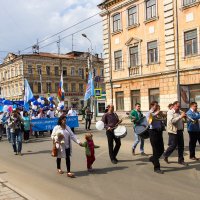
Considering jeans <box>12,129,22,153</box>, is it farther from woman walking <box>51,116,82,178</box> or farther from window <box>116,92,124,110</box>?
window <box>116,92,124,110</box>

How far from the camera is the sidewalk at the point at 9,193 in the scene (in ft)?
21.7

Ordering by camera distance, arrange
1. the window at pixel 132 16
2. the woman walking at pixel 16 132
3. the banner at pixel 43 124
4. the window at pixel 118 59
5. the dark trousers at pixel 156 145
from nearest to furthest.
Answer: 1. the dark trousers at pixel 156 145
2. the woman walking at pixel 16 132
3. the banner at pixel 43 124
4. the window at pixel 132 16
5. the window at pixel 118 59

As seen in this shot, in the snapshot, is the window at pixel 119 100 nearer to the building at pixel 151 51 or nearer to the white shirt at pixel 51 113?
the building at pixel 151 51

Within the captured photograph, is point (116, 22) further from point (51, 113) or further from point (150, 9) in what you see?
point (51, 113)

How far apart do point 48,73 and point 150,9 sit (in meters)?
47.8

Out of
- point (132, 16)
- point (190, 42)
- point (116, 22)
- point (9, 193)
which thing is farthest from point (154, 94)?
point (9, 193)

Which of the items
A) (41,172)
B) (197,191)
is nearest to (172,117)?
(197,191)

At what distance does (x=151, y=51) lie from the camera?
2978cm

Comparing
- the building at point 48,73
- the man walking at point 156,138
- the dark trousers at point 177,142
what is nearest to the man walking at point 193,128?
the dark trousers at point 177,142

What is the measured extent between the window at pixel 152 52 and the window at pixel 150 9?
2.29m

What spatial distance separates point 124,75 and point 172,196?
26.7 metres

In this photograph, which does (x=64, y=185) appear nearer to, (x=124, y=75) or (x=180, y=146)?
(x=180, y=146)

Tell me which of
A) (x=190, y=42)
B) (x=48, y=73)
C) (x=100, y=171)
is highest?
(x=48, y=73)

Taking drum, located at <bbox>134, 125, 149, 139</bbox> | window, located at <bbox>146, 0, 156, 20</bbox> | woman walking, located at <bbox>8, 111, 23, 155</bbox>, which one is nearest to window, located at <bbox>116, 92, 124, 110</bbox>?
window, located at <bbox>146, 0, 156, 20</bbox>
